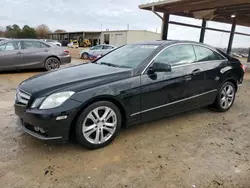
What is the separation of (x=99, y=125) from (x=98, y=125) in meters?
0.01

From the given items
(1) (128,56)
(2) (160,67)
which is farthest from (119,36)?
(2) (160,67)

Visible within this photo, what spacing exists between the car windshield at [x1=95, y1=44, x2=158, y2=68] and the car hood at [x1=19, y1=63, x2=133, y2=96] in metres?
0.27

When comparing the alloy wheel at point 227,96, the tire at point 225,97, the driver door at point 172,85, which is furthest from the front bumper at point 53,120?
the alloy wheel at point 227,96

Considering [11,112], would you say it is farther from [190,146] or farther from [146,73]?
[190,146]

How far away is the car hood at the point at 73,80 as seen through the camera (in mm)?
2656

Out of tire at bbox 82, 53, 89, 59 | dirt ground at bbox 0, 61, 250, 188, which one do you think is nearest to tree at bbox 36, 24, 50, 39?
tire at bbox 82, 53, 89, 59

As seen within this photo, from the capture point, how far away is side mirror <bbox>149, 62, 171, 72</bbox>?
316 cm

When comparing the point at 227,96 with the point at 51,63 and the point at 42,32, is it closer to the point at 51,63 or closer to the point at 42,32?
the point at 51,63

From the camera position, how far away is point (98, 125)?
2826 millimetres

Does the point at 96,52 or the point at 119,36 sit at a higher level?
A: the point at 119,36

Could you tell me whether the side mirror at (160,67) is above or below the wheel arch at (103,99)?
above

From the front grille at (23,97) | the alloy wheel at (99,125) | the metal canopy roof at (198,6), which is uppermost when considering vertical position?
the metal canopy roof at (198,6)

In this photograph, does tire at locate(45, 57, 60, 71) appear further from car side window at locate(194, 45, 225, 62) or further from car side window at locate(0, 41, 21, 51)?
car side window at locate(194, 45, 225, 62)

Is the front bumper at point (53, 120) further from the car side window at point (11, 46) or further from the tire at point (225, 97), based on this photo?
the car side window at point (11, 46)
